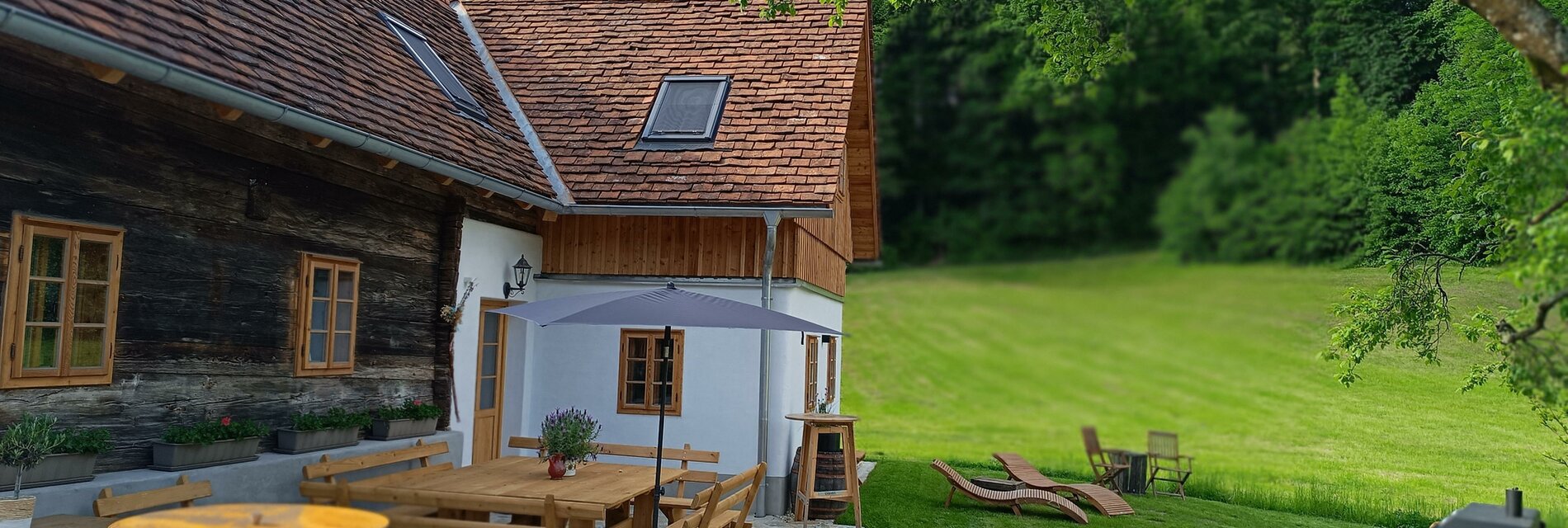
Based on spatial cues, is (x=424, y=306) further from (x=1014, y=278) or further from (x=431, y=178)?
(x=1014, y=278)

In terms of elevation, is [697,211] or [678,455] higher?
[697,211]

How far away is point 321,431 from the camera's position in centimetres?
662

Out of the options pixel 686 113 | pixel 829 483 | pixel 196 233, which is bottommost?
pixel 829 483

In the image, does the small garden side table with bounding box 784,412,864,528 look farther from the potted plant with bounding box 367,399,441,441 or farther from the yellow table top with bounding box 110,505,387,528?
the yellow table top with bounding box 110,505,387,528

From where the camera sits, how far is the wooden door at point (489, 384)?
891 centimetres

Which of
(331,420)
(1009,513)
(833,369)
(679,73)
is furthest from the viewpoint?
(833,369)

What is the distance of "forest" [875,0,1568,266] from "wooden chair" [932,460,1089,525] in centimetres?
388

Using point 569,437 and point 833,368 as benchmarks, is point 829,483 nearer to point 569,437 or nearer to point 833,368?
point 569,437

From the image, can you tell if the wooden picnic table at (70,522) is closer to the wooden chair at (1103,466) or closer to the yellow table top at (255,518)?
the yellow table top at (255,518)

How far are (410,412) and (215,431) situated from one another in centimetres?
199

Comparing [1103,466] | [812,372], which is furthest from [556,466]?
[1103,466]

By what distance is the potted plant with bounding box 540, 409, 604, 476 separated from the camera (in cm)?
645

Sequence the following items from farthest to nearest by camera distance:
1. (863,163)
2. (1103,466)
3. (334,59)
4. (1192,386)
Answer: (1192,386) < (863,163) < (1103,466) < (334,59)

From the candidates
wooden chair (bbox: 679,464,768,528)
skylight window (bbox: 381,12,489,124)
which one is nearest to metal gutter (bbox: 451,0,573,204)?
skylight window (bbox: 381,12,489,124)
